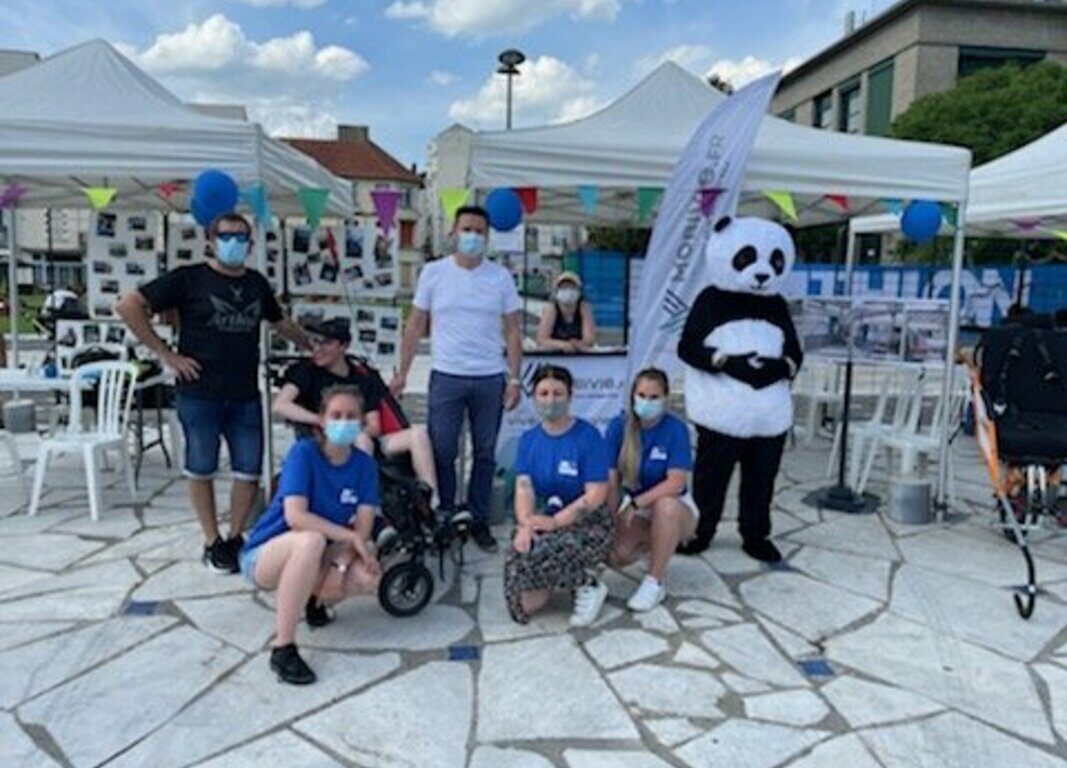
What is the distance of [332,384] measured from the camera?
12.7 feet

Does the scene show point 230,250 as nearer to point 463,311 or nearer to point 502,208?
point 463,311

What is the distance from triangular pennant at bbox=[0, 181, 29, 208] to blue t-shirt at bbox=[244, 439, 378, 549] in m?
5.04

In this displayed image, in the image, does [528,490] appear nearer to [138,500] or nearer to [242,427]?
[242,427]

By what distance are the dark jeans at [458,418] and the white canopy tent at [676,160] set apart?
1.12 m

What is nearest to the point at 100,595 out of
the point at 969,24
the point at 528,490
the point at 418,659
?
the point at 418,659

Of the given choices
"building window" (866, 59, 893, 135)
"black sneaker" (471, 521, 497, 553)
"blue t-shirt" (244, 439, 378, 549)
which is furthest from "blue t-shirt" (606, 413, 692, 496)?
"building window" (866, 59, 893, 135)

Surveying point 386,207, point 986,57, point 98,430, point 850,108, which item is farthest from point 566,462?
point 850,108

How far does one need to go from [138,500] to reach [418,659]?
9.48 ft

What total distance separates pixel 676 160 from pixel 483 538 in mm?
2310

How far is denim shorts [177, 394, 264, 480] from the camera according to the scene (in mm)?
3738

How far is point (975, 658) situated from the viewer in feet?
10.6

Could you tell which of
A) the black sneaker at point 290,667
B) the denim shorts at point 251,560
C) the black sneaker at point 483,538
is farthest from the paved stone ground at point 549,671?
the denim shorts at point 251,560

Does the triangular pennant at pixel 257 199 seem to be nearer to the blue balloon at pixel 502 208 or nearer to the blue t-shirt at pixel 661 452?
the blue balloon at pixel 502 208

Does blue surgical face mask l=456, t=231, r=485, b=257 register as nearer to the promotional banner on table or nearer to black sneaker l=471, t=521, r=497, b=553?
the promotional banner on table
